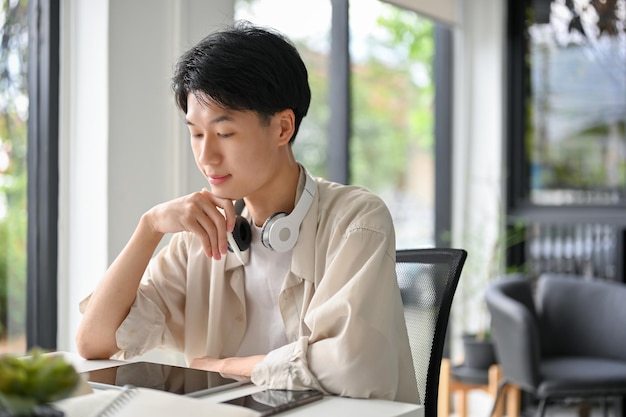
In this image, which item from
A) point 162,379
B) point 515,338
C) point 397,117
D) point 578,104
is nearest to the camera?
point 162,379

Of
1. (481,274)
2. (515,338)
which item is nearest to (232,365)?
(515,338)

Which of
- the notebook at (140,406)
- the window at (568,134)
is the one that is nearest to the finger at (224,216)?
the notebook at (140,406)

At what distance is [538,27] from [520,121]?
486mm

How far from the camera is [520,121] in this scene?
4613 millimetres

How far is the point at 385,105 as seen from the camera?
6152mm

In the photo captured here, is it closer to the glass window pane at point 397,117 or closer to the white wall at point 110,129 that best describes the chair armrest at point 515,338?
the white wall at point 110,129

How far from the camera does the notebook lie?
1199 millimetres

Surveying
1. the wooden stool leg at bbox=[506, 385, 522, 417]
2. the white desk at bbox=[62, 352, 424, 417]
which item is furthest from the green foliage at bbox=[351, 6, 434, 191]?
the white desk at bbox=[62, 352, 424, 417]

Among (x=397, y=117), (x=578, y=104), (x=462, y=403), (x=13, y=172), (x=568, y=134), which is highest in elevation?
(x=397, y=117)

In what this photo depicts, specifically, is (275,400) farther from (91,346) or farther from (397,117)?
(397,117)

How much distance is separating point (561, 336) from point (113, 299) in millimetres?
2400

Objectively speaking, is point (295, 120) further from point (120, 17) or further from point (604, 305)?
point (604, 305)

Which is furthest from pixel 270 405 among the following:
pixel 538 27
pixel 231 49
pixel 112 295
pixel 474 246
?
pixel 538 27

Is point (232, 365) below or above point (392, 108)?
below
